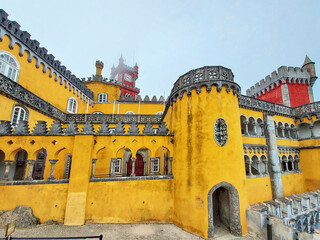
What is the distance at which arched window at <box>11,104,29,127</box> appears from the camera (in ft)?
36.6

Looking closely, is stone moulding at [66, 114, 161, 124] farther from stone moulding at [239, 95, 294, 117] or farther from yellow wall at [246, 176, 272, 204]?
yellow wall at [246, 176, 272, 204]

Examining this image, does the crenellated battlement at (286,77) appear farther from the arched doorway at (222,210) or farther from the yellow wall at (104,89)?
the yellow wall at (104,89)

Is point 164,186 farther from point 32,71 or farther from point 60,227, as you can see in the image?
point 32,71

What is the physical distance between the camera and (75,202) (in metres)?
8.65

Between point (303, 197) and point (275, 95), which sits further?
point (275, 95)

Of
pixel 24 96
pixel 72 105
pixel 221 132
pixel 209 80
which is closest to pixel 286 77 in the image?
pixel 209 80

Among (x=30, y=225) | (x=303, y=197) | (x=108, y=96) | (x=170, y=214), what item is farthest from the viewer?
(x=108, y=96)

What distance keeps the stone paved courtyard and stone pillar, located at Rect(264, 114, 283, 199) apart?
683 cm

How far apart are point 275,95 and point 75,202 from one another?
2429 centimetres

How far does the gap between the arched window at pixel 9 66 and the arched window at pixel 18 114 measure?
2625mm

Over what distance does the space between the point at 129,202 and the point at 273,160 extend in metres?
12.6

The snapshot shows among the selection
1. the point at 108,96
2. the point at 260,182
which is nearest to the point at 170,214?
the point at 260,182

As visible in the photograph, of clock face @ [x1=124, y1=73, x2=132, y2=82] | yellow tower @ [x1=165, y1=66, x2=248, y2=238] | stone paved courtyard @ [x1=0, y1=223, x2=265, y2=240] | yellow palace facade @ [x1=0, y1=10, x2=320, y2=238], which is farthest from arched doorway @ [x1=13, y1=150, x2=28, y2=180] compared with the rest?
clock face @ [x1=124, y1=73, x2=132, y2=82]

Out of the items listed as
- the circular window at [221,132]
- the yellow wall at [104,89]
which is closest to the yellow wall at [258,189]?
the circular window at [221,132]
